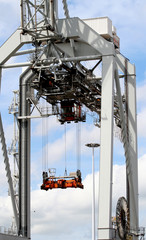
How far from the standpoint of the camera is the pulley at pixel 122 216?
1404 inches

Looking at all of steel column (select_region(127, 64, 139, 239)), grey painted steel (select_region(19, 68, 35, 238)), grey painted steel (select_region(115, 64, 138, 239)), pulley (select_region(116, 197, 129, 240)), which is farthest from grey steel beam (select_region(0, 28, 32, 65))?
pulley (select_region(116, 197, 129, 240))

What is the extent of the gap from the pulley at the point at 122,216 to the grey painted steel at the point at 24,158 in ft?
21.2

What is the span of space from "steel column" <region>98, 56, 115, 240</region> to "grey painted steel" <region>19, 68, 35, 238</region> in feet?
30.0

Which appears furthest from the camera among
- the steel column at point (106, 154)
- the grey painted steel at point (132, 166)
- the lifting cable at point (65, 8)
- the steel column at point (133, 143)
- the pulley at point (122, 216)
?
the steel column at point (133, 143)

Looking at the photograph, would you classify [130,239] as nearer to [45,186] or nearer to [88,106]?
[45,186]

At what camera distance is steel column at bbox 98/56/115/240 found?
30266 millimetres

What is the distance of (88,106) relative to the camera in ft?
134

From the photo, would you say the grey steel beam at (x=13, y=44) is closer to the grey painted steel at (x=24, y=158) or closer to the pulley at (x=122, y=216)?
the grey painted steel at (x=24, y=158)

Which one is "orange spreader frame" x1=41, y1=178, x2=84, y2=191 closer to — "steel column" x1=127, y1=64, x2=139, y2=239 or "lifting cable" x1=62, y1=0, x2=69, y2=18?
"steel column" x1=127, y1=64, x2=139, y2=239

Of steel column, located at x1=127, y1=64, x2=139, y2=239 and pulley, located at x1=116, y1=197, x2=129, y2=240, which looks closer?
pulley, located at x1=116, y1=197, x2=129, y2=240

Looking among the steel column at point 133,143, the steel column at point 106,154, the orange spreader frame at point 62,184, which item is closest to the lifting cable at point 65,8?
the steel column at point 106,154

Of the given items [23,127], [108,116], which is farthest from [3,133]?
[108,116]

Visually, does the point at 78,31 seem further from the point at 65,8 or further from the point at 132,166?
the point at 132,166

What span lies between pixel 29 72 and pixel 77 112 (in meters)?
4.46
